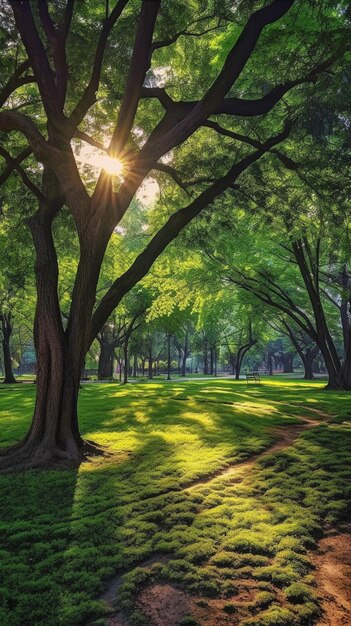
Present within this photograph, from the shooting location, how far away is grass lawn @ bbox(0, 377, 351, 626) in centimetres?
388

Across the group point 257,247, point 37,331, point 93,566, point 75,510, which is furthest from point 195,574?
point 257,247

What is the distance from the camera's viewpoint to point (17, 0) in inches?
293

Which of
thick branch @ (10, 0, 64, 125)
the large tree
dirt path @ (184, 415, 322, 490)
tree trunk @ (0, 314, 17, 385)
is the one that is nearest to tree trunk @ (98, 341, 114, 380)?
tree trunk @ (0, 314, 17, 385)

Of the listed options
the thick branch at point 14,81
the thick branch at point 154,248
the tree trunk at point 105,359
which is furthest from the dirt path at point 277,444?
the tree trunk at point 105,359

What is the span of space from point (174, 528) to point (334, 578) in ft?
6.33

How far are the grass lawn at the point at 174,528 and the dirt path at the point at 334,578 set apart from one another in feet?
0.39

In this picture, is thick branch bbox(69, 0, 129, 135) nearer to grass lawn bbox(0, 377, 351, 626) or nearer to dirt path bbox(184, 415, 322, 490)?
grass lawn bbox(0, 377, 351, 626)

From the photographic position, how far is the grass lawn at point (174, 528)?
388 cm

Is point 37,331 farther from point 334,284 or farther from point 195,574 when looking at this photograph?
point 334,284

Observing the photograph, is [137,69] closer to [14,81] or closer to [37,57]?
[37,57]

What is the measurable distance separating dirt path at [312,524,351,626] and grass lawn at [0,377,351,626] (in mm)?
118

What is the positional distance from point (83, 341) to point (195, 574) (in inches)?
204

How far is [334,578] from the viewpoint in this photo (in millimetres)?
4324

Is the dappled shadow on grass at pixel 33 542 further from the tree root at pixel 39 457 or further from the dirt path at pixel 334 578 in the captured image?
the dirt path at pixel 334 578
